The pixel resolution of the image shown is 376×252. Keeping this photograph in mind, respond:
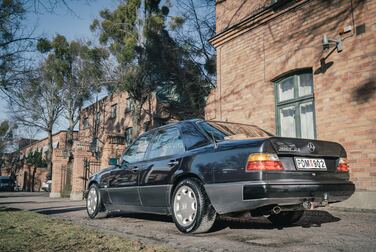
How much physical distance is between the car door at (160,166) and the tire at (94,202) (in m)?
1.62

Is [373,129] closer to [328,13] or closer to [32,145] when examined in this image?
[328,13]

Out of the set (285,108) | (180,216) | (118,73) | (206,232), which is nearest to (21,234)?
(180,216)

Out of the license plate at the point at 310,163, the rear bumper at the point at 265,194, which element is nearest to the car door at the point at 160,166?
the rear bumper at the point at 265,194

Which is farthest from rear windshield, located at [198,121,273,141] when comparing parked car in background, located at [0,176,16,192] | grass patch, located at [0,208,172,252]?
parked car in background, located at [0,176,16,192]

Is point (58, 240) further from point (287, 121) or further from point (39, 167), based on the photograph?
point (39, 167)

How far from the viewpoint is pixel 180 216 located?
4828mm

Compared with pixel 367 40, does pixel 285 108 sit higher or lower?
lower

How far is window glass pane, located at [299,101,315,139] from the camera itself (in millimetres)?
9120

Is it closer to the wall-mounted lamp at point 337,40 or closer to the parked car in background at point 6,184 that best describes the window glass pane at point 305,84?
the wall-mounted lamp at point 337,40

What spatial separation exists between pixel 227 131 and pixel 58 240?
2598 millimetres

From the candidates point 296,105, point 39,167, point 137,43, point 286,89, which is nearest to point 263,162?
point 296,105

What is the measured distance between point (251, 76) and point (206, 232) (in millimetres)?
7106

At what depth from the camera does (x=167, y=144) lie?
18.5 feet

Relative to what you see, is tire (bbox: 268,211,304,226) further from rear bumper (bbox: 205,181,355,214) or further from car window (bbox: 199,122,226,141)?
car window (bbox: 199,122,226,141)
